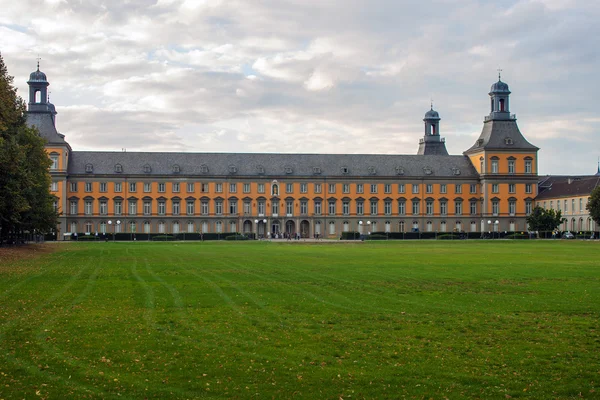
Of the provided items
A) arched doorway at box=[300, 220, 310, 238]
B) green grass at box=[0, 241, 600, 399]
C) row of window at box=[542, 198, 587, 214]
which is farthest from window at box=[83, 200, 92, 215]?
green grass at box=[0, 241, 600, 399]

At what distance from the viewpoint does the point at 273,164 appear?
359ft

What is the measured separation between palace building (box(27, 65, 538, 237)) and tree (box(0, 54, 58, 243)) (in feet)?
130

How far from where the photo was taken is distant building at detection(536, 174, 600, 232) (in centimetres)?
10281

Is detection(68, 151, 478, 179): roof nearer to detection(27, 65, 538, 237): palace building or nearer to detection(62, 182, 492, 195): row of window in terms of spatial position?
detection(27, 65, 538, 237): palace building

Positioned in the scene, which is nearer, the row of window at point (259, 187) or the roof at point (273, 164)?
the row of window at point (259, 187)

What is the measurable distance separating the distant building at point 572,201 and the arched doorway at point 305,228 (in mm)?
35752

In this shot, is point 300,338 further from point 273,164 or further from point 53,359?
point 273,164

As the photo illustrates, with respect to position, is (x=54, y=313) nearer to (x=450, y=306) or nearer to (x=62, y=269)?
(x=450, y=306)

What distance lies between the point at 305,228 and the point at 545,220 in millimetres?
34387

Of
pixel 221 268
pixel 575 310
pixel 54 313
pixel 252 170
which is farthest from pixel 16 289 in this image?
pixel 252 170

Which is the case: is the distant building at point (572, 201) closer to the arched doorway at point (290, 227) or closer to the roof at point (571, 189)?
the roof at point (571, 189)

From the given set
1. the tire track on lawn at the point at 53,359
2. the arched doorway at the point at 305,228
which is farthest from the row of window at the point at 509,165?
the tire track on lawn at the point at 53,359

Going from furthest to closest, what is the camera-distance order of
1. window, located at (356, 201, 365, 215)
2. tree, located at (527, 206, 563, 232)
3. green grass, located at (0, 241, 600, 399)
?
window, located at (356, 201, 365, 215) < tree, located at (527, 206, 563, 232) < green grass, located at (0, 241, 600, 399)

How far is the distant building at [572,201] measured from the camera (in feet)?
337
